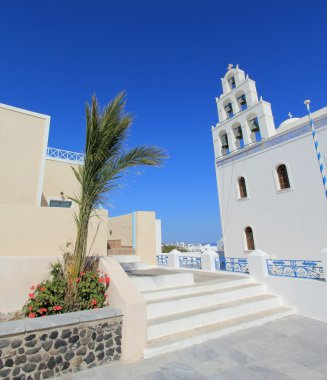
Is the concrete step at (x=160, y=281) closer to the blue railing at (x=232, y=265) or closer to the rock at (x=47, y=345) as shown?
the rock at (x=47, y=345)

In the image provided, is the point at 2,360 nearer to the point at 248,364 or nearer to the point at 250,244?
the point at 248,364

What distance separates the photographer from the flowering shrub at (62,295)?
12.9 feet

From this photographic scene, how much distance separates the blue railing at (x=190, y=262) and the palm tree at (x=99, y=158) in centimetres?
636

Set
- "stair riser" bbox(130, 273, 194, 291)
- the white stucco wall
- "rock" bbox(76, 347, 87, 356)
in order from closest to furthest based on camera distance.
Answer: "rock" bbox(76, 347, 87, 356) < "stair riser" bbox(130, 273, 194, 291) < the white stucco wall

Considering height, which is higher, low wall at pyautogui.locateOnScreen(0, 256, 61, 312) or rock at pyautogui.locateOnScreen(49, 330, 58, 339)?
low wall at pyautogui.locateOnScreen(0, 256, 61, 312)

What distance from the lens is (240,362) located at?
3.57m

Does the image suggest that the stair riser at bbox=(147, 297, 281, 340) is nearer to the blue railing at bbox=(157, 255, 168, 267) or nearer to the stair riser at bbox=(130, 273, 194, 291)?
the stair riser at bbox=(130, 273, 194, 291)

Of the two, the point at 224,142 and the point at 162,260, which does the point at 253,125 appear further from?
the point at 162,260

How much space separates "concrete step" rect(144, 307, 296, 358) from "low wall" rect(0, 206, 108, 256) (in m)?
2.97

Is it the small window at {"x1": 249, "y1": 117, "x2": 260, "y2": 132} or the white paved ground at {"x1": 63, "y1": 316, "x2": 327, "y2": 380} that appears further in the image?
the small window at {"x1": 249, "y1": 117, "x2": 260, "y2": 132}

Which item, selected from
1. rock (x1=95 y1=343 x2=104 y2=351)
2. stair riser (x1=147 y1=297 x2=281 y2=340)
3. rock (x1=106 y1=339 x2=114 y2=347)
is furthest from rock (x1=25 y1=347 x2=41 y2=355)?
stair riser (x1=147 y1=297 x2=281 y2=340)

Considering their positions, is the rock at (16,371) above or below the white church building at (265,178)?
below

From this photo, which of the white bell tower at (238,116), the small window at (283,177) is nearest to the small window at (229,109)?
the white bell tower at (238,116)

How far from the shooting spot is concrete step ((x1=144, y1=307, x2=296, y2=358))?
13.0ft
